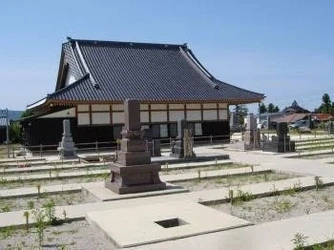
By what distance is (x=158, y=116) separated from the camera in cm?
2875

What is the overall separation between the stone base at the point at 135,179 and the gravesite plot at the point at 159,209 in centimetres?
2

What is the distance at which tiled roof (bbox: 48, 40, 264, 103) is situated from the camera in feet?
88.3

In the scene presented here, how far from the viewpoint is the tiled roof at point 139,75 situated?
2692cm

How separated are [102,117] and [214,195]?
18.1 m

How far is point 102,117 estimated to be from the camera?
27031 mm

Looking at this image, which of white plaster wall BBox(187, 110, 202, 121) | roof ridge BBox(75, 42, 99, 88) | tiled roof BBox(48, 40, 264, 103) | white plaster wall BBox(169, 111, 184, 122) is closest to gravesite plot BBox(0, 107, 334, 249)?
tiled roof BBox(48, 40, 264, 103)

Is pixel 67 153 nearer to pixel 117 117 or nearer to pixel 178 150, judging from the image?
pixel 178 150

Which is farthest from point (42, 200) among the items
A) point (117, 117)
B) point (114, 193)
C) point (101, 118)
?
point (117, 117)

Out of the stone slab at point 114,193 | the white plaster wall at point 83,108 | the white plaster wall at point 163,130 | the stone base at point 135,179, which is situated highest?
the white plaster wall at point 83,108

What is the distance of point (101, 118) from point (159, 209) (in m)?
19.2

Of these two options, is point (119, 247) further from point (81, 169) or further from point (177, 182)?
point (81, 169)

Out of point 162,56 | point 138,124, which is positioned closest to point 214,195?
point 138,124

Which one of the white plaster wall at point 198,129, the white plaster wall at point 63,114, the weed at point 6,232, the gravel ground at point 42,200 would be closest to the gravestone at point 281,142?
the white plaster wall at point 198,129

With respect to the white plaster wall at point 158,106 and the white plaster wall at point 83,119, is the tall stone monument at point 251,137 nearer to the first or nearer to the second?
the white plaster wall at point 158,106
